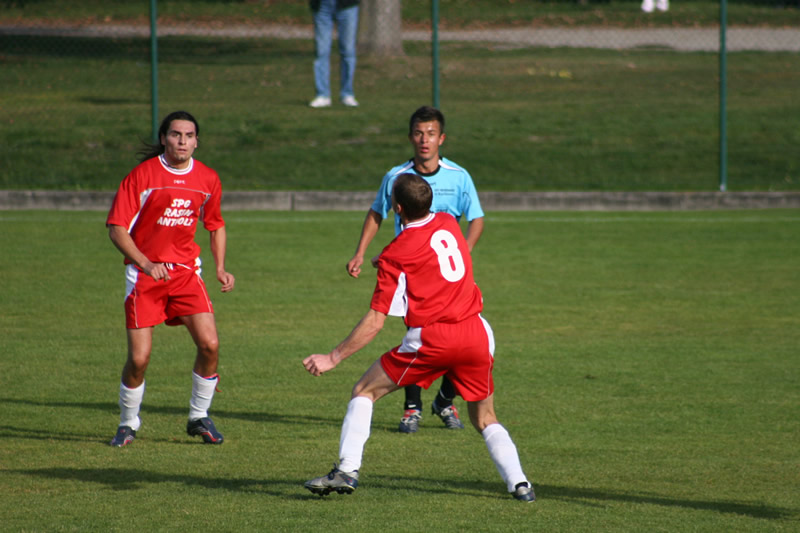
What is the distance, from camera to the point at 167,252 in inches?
274

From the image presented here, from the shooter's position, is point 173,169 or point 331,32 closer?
point 173,169

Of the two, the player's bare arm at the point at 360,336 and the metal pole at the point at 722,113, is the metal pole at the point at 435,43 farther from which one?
the player's bare arm at the point at 360,336

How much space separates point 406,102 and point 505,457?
14.1 m

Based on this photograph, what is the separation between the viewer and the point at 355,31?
18453mm

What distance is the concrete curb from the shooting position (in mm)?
17016

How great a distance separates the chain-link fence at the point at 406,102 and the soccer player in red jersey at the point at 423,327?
12260 millimetres

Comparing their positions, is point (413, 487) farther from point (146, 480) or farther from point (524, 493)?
point (146, 480)

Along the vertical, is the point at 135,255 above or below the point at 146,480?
above

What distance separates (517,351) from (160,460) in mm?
3760

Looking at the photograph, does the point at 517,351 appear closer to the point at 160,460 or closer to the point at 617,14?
the point at 160,460

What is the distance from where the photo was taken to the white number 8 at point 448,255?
5.58 m

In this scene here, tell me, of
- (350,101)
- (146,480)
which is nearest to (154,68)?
(350,101)

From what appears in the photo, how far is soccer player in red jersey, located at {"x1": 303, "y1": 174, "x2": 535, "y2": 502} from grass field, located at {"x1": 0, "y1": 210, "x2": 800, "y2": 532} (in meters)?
0.27

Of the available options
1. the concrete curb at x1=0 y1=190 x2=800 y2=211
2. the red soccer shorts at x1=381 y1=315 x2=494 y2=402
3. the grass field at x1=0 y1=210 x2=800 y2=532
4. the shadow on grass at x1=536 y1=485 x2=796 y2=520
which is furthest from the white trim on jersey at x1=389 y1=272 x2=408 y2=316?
the concrete curb at x1=0 y1=190 x2=800 y2=211
